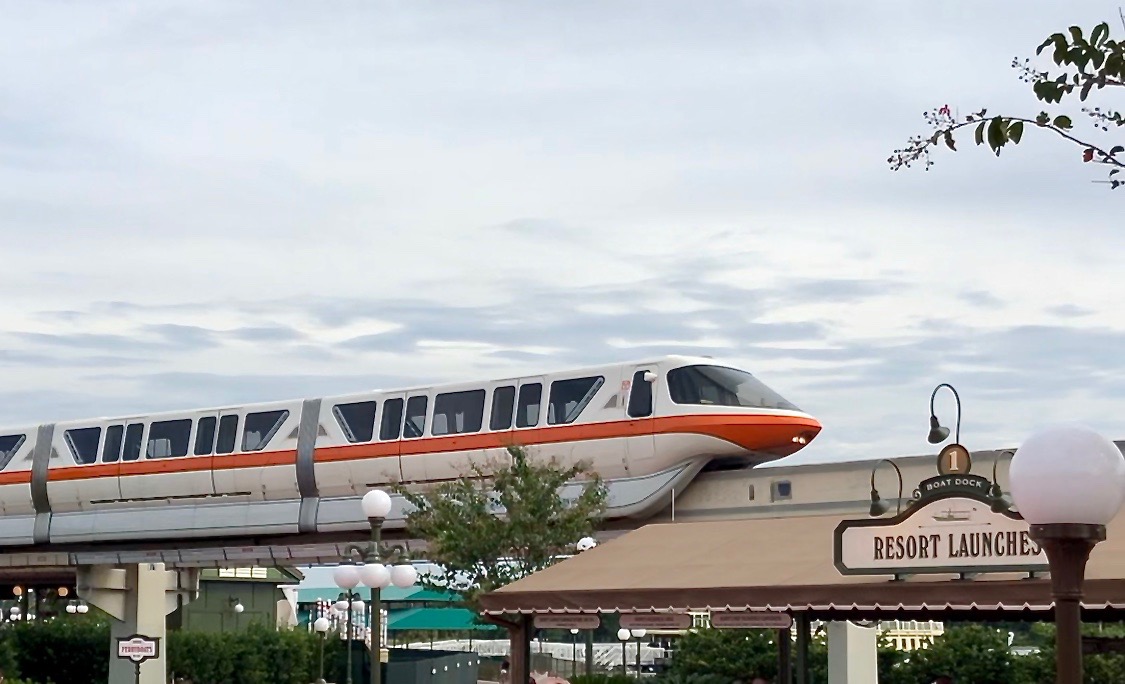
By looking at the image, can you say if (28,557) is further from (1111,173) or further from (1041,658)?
(1111,173)

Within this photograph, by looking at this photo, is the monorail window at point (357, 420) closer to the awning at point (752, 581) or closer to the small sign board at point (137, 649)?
the small sign board at point (137, 649)

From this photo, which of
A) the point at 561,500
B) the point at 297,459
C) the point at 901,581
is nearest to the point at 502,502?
the point at 561,500

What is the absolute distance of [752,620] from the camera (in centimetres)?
1320

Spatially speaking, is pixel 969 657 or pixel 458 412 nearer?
pixel 969 657

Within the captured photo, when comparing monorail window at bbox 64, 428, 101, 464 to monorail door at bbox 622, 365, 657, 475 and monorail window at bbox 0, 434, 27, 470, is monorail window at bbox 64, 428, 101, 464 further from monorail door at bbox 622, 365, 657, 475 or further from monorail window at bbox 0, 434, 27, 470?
monorail door at bbox 622, 365, 657, 475

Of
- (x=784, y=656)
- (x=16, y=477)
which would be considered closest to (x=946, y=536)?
(x=784, y=656)

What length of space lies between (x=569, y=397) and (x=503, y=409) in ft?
4.56

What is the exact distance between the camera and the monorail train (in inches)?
963

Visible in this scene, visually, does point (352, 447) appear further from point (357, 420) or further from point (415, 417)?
point (415, 417)

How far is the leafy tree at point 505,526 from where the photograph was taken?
21.4 m

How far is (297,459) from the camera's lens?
94.5ft

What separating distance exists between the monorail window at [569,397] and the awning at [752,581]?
31.7 feet

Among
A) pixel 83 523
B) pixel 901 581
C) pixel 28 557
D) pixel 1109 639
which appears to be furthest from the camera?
pixel 28 557

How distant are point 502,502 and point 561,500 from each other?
3.20 feet
